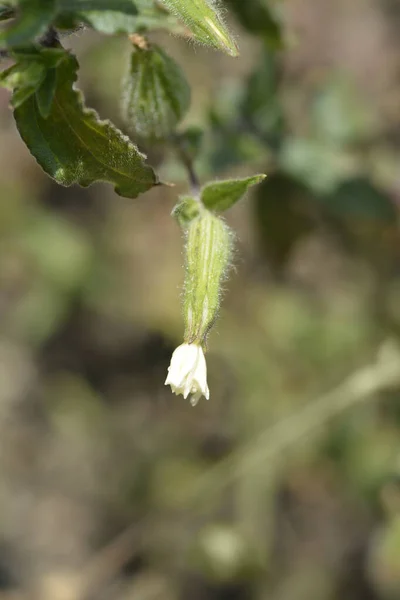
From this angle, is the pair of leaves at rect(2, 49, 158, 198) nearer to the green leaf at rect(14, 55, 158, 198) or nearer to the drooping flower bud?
the green leaf at rect(14, 55, 158, 198)

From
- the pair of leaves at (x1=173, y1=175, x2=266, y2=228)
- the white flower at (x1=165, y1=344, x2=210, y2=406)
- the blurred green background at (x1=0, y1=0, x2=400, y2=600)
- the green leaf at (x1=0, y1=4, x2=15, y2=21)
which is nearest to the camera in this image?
the green leaf at (x1=0, y1=4, x2=15, y2=21)

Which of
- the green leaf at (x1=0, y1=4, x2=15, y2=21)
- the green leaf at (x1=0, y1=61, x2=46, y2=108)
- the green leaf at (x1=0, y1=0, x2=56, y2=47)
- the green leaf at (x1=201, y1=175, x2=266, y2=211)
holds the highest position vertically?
the green leaf at (x1=0, y1=4, x2=15, y2=21)

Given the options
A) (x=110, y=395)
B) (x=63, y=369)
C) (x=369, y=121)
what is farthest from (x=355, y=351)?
(x=63, y=369)

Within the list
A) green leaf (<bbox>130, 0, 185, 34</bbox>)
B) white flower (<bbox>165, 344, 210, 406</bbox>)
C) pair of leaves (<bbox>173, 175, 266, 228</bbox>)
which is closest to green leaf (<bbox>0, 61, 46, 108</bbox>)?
green leaf (<bbox>130, 0, 185, 34</bbox>)

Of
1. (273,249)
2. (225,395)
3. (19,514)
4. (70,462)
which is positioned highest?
(273,249)

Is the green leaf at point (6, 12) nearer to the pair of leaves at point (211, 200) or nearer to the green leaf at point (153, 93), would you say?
the green leaf at point (153, 93)

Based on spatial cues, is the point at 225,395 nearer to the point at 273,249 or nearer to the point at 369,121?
the point at 273,249
